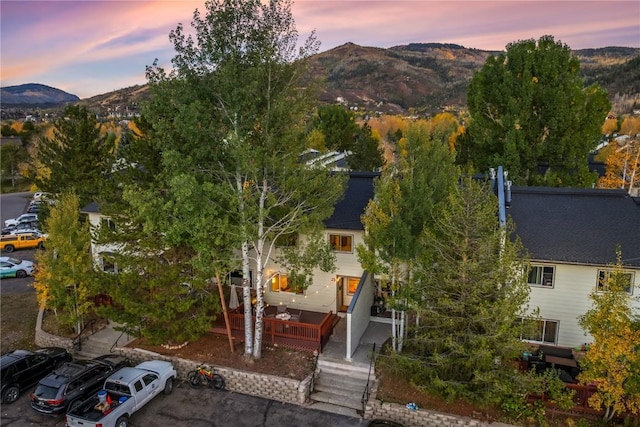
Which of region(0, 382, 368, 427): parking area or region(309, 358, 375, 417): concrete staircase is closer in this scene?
region(0, 382, 368, 427): parking area

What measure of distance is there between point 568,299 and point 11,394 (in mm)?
22393

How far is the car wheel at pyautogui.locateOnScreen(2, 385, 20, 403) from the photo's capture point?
15789 millimetres

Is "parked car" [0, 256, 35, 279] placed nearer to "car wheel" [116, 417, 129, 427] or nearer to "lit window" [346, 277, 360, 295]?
"car wheel" [116, 417, 129, 427]

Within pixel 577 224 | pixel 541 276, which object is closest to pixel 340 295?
pixel 541 276

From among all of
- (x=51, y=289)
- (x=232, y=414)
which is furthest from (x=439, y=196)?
(x=51, y=289)

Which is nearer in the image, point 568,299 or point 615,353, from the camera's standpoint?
point 615,353

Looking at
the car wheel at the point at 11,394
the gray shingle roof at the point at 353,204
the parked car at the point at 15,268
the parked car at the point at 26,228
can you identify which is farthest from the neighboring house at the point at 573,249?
the parked car at the point at 26,228

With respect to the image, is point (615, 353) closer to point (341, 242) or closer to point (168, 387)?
point (341, 242)

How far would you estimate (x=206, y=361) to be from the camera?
1758cm

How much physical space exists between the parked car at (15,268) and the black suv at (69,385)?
1758 centimetres

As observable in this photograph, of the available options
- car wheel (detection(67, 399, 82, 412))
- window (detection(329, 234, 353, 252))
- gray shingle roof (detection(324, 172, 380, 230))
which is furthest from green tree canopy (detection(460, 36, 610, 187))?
car wheel (detection(67, 399, 82, 412))

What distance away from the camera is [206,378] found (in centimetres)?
1670

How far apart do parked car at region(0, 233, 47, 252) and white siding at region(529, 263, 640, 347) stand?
37.4 metres

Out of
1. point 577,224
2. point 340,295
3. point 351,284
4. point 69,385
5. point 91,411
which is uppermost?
point 577,224
